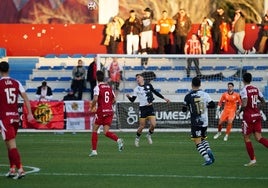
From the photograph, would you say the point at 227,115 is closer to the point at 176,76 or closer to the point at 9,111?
the point at 176,76

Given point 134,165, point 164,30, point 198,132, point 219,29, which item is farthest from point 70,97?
point 198,132

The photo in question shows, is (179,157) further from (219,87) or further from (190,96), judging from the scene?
A: (219,87)

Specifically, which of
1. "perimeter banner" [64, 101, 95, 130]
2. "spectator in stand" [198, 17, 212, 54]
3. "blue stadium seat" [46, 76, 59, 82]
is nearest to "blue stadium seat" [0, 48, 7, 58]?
"blue stadium seat" [46, 76, 59, 82]

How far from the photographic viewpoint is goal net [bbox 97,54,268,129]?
117 ft

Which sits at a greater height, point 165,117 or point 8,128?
point 8,128

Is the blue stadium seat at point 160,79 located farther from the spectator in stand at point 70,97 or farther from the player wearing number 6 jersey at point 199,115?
the player wearing number 6 jersey at point 199,115

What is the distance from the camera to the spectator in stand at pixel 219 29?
39.3 m

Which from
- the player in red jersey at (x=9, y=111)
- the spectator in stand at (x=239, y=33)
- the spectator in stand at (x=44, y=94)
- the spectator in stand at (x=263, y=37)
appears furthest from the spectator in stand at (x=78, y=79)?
the player in red jersey at (x=9, y=111)

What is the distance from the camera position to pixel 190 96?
20.8m

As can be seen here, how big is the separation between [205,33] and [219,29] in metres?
0.61

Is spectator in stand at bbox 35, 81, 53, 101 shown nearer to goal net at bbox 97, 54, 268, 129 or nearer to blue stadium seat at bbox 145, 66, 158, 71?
goal net at bbox 97, 54, 268, 129

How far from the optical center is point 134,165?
20.6 m

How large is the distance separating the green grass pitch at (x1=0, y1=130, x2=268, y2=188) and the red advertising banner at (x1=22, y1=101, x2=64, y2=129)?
4944 mm

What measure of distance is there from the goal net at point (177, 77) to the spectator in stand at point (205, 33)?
6.70 feet
